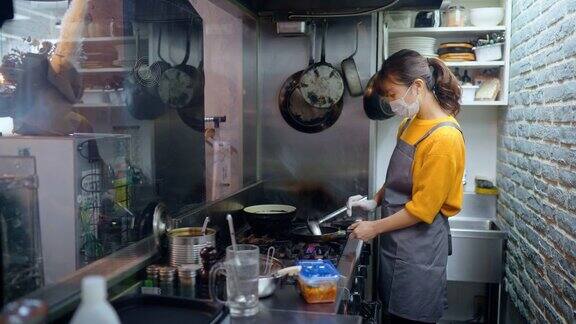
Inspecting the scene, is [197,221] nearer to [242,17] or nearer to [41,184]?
[41,184]

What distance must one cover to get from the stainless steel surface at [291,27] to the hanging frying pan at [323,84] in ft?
0.65

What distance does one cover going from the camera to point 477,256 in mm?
2684

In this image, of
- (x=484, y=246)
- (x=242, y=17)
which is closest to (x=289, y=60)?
(x=242, y=17)

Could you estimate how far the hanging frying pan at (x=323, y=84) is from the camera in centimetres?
268

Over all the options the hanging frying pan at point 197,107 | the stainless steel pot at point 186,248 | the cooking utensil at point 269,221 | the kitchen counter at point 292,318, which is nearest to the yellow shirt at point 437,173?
the cooking utensil at point 269,221

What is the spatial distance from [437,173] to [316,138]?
1.12 meters

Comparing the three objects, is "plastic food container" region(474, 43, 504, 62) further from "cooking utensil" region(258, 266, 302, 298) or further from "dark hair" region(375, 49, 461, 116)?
"cooking utensil" region(258, 266, 302, 298)

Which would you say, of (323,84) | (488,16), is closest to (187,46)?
(323,84)

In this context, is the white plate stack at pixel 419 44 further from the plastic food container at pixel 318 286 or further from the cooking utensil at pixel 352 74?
the plastic food container at pixel 318 286

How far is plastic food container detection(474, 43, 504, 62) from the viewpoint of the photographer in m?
2.69

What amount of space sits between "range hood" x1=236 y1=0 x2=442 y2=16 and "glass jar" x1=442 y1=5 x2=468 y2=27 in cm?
45

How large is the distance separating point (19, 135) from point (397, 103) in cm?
129

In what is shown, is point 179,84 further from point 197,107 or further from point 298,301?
point 298,301

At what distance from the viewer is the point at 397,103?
1895 millimetres
